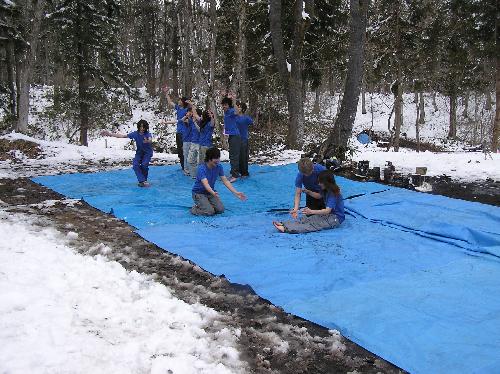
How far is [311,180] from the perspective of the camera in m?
6.15

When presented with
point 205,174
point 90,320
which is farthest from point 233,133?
point 90,320

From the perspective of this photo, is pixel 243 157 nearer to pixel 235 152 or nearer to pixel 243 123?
pixel 235 152

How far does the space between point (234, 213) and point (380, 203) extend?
2308mm

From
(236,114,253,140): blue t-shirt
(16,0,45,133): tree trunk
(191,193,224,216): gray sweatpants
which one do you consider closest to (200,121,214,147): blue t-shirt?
(236,114,253,140): blue t-shirt

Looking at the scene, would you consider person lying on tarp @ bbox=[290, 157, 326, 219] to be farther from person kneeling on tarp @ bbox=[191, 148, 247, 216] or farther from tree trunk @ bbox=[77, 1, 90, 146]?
tree trunk @ bbox=[77, 1, 90, 146]

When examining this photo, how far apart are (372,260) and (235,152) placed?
513 cm

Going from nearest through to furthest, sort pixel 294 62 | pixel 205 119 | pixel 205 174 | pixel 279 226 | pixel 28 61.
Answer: pixel 279 226 → pixel 205 174 → pixel 205 119 → pixel 294 62 → pixel 28 61

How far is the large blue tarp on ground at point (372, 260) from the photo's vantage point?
3.14 m

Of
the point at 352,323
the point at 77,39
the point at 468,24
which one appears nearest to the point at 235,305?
the point at 352,323

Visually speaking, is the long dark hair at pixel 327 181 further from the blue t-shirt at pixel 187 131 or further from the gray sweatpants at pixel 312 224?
the blue t-shirt at pixel 187 131

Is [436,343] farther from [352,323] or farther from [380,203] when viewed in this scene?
[380,203]

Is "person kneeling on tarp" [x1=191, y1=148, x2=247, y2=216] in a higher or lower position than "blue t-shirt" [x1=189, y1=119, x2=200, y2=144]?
lower

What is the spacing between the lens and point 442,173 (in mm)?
10023

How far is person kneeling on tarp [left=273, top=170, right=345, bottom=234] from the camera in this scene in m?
5.73
